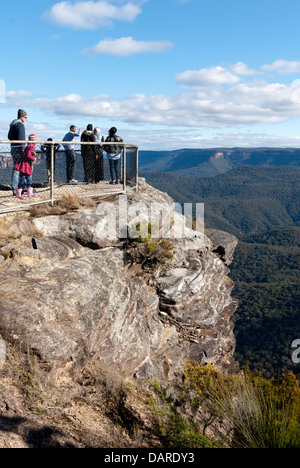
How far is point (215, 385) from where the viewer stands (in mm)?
6070

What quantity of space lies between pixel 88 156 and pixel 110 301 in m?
6.75

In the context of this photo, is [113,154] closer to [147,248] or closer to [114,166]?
[114,166]

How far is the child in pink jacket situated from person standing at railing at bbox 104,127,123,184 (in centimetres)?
344

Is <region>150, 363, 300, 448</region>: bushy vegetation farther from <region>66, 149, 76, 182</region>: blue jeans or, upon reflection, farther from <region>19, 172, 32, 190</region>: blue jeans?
<region>66, 149, 76, 182</region>: blue jeans

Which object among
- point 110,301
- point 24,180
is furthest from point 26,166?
point 110,301

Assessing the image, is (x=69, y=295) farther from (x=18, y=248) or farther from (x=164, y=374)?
(x=164, y=374)

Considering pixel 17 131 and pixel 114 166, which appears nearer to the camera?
pixel 17 131

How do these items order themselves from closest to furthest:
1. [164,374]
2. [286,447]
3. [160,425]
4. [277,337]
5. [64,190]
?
[286,447], [160,425], [164,374], [64,190], [277,337]

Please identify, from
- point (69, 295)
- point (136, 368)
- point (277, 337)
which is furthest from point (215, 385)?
point (277, 337)

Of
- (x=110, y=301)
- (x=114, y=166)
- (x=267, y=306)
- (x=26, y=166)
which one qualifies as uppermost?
(x=114, y=166)

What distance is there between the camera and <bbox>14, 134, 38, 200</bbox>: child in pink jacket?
980cm

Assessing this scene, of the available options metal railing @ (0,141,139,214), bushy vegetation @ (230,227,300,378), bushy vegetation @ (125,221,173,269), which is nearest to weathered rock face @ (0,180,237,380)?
bushy vegetation @ (125,221,173,269)

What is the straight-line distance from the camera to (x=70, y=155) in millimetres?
12391

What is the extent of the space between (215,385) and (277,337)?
83.9m
